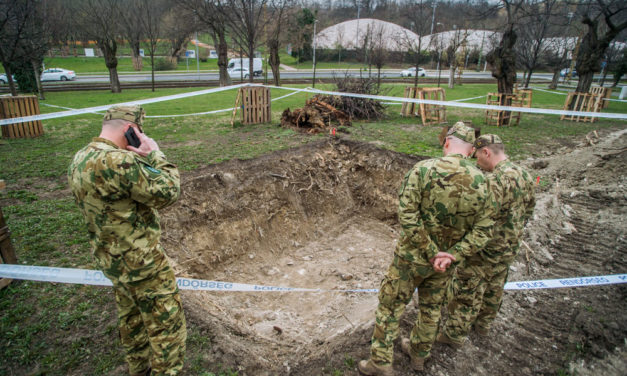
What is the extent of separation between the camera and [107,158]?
2.25 meters

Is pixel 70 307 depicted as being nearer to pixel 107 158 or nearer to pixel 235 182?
pixel 107 158

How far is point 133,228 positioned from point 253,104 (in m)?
9.71

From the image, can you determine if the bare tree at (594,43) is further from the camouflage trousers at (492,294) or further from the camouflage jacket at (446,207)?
the camouflage jacket at (446,207)

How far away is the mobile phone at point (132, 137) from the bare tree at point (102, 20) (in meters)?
20.8

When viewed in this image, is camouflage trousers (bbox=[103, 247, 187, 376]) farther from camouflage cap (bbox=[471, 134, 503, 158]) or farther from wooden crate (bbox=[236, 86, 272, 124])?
wooden crate (bbox=[236, 86, 272, 124])

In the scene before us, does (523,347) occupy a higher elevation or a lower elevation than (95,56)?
lower

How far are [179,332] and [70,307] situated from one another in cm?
171

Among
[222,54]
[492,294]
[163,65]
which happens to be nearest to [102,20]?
[222,54]

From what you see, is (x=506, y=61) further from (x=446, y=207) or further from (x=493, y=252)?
(x=446, y=207)

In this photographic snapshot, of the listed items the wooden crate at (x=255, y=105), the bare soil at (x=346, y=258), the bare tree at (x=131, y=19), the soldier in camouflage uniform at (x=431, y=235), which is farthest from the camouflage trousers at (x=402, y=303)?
the bare tree at (x=131, y=19)

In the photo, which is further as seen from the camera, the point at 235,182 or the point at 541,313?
the point at 235,182

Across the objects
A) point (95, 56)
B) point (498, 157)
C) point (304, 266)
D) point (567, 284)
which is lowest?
point (304, 266)

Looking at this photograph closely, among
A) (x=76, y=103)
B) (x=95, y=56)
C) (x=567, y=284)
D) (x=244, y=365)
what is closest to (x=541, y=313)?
(x=567, y=284)

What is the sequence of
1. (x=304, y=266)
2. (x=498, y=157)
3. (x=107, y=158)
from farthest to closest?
(x=304, y=266), (x=498, y=157), (x=107, y=158)
